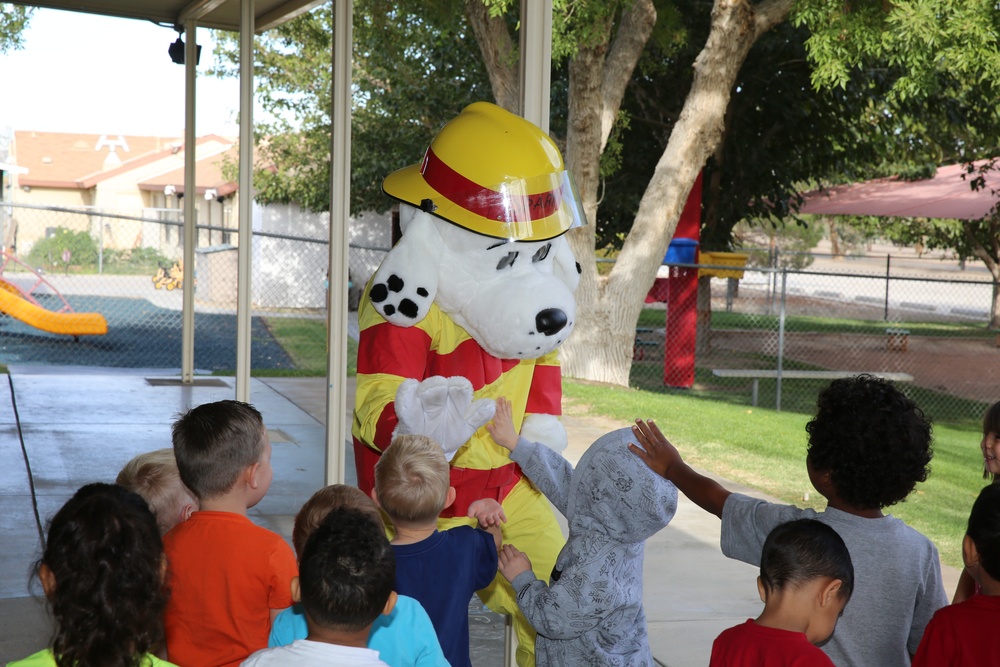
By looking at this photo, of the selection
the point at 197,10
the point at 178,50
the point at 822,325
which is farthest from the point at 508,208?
the point at 822,325

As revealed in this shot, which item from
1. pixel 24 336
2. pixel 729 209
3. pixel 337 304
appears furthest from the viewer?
pixel 729 209

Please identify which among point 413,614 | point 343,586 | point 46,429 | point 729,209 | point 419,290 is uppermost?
point 729,209

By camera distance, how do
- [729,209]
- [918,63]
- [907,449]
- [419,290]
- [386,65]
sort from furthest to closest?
[729,209]
[918,63]
[386,65]
[419,290]
[907,449]

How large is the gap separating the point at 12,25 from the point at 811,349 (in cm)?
1379

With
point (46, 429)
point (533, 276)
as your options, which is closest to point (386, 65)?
point (46, 429)

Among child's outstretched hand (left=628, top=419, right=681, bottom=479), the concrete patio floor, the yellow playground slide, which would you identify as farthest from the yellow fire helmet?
the yellow playground slide

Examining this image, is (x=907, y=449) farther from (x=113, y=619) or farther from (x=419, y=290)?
(x=113, y=619)

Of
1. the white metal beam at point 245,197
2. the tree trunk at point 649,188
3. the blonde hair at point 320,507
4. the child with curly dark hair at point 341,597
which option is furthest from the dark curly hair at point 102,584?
the tree trunk at point 649,188

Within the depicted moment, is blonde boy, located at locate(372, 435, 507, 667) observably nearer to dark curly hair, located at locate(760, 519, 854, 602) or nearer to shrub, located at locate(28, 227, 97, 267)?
dark curly hair, located at locate(760, 519, 854, 602)

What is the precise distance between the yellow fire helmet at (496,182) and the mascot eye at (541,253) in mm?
95

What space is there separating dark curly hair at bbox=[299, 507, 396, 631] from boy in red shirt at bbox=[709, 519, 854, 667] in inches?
27.2

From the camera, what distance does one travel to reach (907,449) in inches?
92.2

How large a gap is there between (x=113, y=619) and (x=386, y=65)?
7270mm

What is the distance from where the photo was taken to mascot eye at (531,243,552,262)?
297 centimetres
